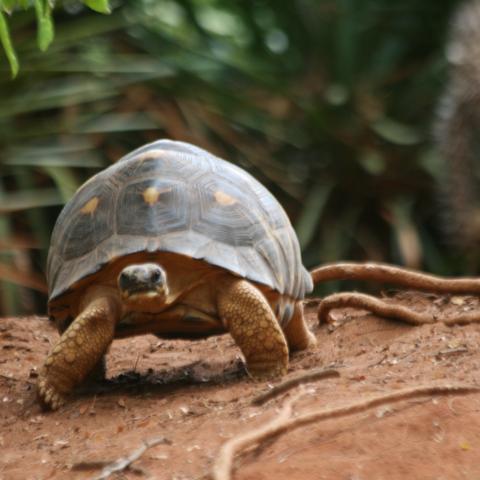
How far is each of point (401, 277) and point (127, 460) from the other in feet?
9.46

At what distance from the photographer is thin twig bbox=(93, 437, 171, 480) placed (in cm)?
362

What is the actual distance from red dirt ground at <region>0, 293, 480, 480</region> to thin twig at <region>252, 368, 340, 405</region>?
0.03 m

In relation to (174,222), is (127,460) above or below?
below

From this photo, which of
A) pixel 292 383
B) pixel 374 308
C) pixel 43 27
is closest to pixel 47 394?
pixel 292 383

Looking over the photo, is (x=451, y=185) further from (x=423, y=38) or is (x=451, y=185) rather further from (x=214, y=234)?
(x=214, y=234)

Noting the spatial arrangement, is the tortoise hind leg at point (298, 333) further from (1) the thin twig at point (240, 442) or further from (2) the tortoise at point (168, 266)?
(1) the thin twig at point (240, 442)

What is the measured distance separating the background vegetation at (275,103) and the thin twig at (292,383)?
5.47 m

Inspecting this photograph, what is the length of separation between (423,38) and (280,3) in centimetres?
136

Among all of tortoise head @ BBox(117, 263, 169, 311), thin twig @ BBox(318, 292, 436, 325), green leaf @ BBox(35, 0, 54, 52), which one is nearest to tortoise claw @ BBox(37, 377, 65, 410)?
tortoise head @ BBox(117, 263, 169, 311)

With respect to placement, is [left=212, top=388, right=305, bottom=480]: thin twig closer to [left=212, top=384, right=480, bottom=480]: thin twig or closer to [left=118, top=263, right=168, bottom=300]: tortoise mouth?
[left=212, top=384, right=480, bottom=480]: thin twig

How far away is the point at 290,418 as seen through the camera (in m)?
3.82

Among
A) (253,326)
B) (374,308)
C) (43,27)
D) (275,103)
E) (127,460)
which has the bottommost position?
(374,308)

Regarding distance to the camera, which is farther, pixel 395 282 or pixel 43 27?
pixel 395 282

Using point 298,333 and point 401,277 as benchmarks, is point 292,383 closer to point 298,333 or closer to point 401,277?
point 298,333
